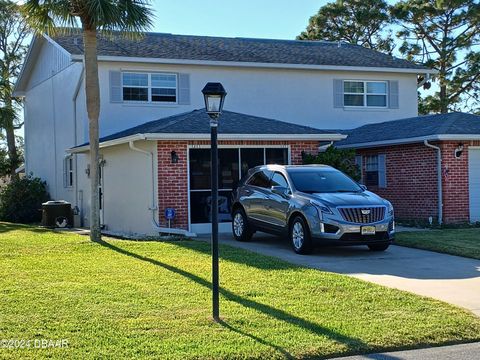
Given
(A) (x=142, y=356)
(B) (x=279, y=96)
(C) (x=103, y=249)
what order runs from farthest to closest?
(B) (x=279, y=96), (C) (x=103, y=249), (A) (x=142, y=356)

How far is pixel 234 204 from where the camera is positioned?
15.3 metres

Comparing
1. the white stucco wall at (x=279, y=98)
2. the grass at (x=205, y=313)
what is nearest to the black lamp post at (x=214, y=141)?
the grass at (x=205, y=313)

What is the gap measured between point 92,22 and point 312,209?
6.68 meters

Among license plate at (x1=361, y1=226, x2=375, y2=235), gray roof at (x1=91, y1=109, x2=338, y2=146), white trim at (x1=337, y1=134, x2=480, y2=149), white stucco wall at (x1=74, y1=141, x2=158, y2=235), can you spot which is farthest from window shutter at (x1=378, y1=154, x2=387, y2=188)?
license plate at (x1=361, y1=226, x2=375, y2=235)

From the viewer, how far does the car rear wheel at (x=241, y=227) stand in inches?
580

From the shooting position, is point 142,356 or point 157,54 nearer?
point 142,356

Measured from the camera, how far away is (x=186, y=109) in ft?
71.3

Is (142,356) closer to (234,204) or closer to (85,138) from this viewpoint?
(234,204)

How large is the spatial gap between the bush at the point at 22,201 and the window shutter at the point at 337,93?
41.2 feet

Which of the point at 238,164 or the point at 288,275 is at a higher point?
the point at 238,164

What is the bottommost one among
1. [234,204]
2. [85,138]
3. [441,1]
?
[234,204]

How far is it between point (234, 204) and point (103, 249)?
357cm

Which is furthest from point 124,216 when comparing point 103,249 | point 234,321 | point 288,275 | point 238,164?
point 234,321

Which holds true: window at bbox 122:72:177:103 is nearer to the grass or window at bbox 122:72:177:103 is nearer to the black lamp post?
the grass
